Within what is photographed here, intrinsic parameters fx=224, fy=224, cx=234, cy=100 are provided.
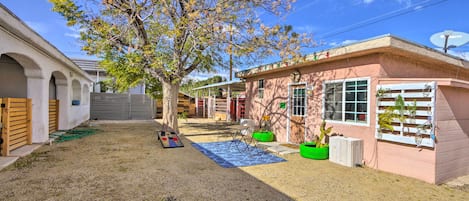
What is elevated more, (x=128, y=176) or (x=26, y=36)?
(x=26, y=36)

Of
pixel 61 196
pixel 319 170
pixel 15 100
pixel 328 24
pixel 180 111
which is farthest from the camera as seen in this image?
pixel 180 111

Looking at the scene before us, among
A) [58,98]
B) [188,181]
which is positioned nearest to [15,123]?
→ [58,98]

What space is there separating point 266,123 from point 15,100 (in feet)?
23.9

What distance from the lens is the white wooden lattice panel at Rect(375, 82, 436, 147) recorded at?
13.2 feet

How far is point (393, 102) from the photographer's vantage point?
4.51 metres

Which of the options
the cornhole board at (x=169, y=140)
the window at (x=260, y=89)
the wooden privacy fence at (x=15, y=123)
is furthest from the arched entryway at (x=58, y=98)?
the window at (x=260, y=89)

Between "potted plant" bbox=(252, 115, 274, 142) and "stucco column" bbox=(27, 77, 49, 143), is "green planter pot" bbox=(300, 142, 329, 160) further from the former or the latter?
"stucco column" bbox=(27, 77, 49, 143)

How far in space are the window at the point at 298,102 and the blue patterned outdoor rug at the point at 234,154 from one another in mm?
1803

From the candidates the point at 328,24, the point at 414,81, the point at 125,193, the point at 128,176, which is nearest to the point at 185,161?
the point at 128,176

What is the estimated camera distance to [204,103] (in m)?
18.5

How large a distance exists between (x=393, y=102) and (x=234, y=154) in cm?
375

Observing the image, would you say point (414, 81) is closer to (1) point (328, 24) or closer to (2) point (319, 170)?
(2) point (319, 170)

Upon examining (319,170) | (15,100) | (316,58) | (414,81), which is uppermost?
(316,58)

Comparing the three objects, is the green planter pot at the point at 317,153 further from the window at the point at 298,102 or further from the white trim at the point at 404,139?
the window at the point at 298,102
